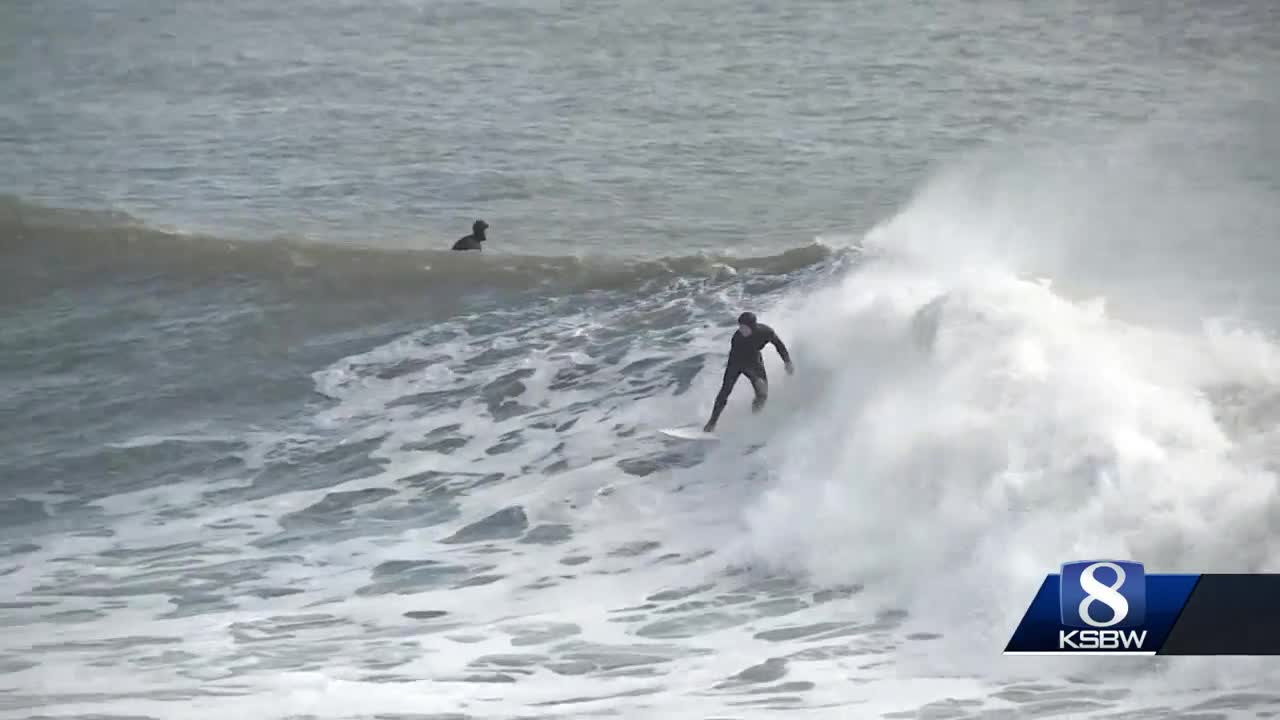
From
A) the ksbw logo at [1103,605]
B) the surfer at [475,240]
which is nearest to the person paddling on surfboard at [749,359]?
the ksbw logo at [1103,605]

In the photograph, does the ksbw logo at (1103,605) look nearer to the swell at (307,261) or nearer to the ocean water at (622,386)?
the ocean water at (622,386)

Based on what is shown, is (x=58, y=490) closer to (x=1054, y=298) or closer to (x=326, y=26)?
(x=1054, y=298)

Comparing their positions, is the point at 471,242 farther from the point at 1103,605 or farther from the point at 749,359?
the point at 1103,605

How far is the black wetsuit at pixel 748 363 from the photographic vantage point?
15.5 meters

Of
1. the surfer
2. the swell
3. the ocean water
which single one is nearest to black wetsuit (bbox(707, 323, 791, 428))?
the ocean water

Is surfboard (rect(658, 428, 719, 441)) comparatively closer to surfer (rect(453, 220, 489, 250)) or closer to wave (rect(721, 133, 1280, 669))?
wave (rect(721, 133, 1280, 669))

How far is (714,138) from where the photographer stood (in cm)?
2958

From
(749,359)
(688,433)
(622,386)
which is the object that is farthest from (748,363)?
(622,386)

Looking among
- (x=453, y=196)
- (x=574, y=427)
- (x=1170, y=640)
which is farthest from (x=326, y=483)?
(x=453, y=196)

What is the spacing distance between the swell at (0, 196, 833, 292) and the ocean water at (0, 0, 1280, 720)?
0.30ft

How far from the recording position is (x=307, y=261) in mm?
22703

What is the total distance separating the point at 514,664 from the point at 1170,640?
14.6ft

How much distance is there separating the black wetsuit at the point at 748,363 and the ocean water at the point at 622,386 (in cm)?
42

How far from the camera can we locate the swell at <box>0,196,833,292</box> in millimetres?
21031
